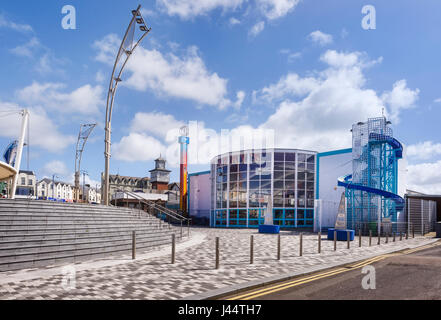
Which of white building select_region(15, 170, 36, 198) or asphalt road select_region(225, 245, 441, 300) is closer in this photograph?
asphalt road select_region(225, 245, 441, 300)

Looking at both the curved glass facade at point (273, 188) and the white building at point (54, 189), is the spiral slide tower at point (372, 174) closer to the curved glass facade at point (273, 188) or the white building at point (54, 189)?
the curved glass facade at point (273, 188)

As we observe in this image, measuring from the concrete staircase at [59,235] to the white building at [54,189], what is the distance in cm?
9412

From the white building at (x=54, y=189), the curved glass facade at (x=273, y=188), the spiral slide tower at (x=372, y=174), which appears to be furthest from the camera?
the white building at (x=54, y=189)

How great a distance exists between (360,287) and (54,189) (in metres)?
118

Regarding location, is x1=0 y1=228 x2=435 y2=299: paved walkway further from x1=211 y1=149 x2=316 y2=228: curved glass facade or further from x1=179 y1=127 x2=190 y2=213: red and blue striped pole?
x1=179 y1=127 x2=190 y2=213: red and blue striped pole

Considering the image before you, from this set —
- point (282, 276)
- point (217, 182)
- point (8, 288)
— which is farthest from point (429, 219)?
point (8, 288)

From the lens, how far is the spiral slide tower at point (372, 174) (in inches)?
1182

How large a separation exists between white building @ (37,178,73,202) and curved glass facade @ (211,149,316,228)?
75.9 metres

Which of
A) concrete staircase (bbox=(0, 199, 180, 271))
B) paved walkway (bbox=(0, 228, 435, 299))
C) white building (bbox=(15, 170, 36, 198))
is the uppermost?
white building (bbox=(15, 170, 36, 198))

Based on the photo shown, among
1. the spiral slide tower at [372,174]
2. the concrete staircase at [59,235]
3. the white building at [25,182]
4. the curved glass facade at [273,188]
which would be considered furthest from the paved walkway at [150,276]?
the white building at [25,182]

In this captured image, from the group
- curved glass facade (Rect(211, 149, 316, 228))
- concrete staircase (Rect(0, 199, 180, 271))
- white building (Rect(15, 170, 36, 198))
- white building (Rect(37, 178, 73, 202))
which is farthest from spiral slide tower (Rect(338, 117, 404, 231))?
white building (Rect(37, 178, 73, 202))

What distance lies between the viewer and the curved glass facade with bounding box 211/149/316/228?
4134cm

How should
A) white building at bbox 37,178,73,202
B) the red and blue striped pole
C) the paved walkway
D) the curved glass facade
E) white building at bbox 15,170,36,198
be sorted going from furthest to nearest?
white building at bbox 37,178,73,202, white building at bbox 15,170,36,198, the red and blue striped pole, the curved glass facade, the paved walkway
